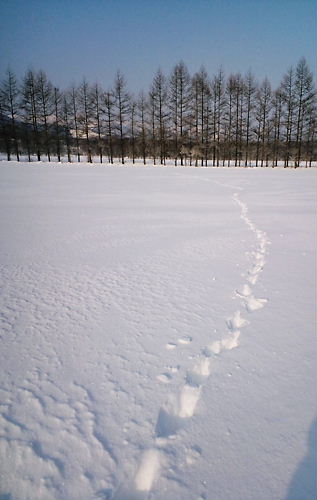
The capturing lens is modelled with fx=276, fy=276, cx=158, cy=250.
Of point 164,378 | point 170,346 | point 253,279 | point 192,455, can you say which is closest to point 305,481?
point 192,455

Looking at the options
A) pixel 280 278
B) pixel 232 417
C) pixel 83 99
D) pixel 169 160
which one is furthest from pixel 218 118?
pixel 232 417

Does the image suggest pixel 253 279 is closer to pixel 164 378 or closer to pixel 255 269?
pixel 255 269

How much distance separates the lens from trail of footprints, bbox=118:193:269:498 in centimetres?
126

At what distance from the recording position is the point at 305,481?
1.25 meters

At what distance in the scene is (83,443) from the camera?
1.38 m

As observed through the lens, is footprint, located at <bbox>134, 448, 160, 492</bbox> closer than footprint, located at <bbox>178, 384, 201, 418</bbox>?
Yes

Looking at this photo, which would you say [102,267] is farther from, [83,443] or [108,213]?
[108,213]

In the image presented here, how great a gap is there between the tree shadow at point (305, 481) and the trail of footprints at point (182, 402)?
0.43m

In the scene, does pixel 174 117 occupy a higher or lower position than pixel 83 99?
lower

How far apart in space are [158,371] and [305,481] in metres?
0.92

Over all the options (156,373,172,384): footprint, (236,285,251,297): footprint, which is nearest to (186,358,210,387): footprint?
(156,373,172,384): footprint

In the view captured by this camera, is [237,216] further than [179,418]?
Yes

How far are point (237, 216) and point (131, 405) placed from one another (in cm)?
521

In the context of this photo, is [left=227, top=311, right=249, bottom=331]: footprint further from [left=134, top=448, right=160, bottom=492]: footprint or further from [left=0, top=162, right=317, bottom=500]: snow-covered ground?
[left=134, top=448, right=160, bottom=492]: footprint
